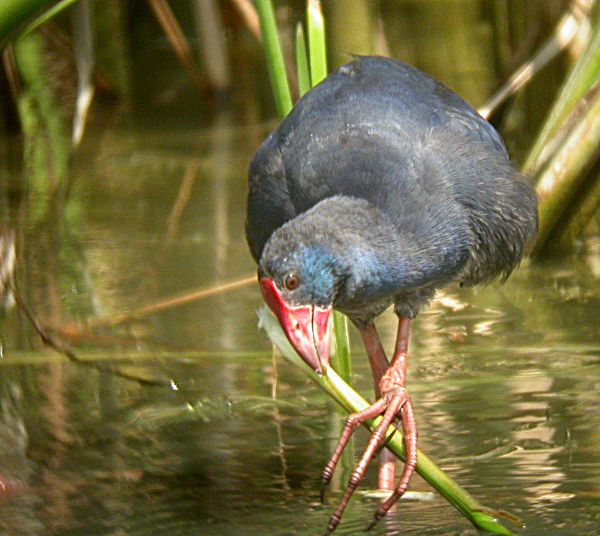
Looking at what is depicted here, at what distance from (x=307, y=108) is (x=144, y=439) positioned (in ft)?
2.59

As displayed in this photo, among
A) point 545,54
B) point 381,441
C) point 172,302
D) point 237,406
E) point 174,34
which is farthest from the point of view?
point 174,34

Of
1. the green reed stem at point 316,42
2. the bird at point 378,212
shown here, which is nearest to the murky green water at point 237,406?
the bird at point 378,212

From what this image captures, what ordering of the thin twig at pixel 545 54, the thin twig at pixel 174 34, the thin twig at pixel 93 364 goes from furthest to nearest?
1. the thin twig at pixel 174 34
2. the thin twig at pixel 545 54
3. the thin twig at pixel 93 364

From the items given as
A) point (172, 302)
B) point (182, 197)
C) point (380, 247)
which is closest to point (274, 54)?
point (380, 247)

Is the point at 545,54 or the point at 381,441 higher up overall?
the point at 545,54

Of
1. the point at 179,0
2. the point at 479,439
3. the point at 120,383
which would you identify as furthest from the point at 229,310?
the point at 179,0

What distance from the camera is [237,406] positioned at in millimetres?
2969

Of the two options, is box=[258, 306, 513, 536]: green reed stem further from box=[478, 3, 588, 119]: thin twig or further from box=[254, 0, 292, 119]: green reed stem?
box=[478, 3, 588, 119]: thin twig

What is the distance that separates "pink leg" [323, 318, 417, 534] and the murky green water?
8cm

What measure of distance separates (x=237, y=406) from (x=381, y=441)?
59 centimetres

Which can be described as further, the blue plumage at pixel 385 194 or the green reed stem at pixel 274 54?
the green reed stem at pixel 274 54

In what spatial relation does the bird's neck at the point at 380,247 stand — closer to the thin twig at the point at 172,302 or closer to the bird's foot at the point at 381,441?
the bird's foot at the point at 381,441

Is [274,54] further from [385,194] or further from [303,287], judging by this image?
[303,287]

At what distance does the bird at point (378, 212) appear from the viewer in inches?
89.4
